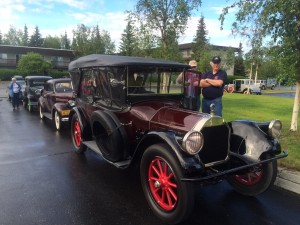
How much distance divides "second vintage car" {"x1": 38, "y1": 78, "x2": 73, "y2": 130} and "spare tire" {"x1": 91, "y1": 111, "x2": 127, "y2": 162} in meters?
A: 4.19

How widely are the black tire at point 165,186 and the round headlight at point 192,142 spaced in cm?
20

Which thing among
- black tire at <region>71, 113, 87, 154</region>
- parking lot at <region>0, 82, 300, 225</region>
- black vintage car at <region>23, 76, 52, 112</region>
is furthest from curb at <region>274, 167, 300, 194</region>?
black vintage car at <region>23, 76, 52, 112</region>

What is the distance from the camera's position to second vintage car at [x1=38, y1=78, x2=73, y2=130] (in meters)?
8.76

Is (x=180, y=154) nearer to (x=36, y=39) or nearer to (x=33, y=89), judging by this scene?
(x=33, y=89)

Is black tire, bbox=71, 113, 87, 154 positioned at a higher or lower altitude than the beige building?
lower

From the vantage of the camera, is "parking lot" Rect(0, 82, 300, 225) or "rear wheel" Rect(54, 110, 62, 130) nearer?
"parking lot" Rect(0, 82, 300, 225)

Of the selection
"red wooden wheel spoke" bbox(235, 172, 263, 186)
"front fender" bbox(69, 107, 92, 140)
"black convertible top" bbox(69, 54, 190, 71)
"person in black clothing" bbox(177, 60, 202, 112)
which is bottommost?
"red wooden wheel spoke" bbox(235, 172, 263, 186)

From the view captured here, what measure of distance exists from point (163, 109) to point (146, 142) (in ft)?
2.37

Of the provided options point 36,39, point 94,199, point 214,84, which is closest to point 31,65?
point 214,84

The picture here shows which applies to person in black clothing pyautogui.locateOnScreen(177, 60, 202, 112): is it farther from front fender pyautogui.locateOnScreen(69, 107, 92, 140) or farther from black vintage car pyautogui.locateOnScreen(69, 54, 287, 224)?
front fender pyautogui.locateOnScreen(69, 107, 92, 140)

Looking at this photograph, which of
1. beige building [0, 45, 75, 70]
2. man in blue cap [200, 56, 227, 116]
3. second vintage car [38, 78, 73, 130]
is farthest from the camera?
beige building [0, 45, 75, 70]

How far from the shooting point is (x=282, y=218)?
11.5ft

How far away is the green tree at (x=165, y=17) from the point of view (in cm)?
1800

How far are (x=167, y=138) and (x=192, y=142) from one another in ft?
1.04
